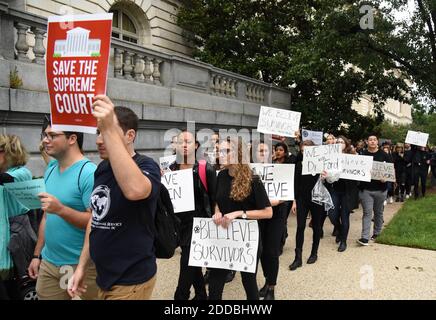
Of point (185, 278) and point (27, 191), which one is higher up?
point (27, 191)

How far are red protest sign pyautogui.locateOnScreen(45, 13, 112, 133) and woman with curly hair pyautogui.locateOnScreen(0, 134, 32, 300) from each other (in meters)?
1.02

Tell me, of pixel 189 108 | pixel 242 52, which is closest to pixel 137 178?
pixel 189 108

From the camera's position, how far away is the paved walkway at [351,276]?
5.25 metres

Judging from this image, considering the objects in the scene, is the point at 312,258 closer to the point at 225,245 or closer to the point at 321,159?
the point at 321,159

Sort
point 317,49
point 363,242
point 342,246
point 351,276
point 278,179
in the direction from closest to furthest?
point 278,179 < point 351,276 < point 342,246 < point 363,242 < point 317,49

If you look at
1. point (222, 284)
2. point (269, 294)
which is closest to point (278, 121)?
point (269, 294)

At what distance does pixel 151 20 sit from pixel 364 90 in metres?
9.62

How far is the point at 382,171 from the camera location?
7.71 metres

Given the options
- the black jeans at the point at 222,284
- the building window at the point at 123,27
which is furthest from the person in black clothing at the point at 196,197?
the building window at the point at 123,27

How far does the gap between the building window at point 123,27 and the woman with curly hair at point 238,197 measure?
13.8 metres

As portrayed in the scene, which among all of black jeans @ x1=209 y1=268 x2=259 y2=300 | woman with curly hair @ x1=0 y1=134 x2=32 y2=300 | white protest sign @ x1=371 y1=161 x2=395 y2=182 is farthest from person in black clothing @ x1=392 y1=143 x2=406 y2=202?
woman with curly hair @ x1=0 y1=134 x2=32 y2=300

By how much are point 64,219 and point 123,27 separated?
15969 mm

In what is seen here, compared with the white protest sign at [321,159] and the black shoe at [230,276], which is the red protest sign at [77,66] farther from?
the white protest sign at [321,159]
